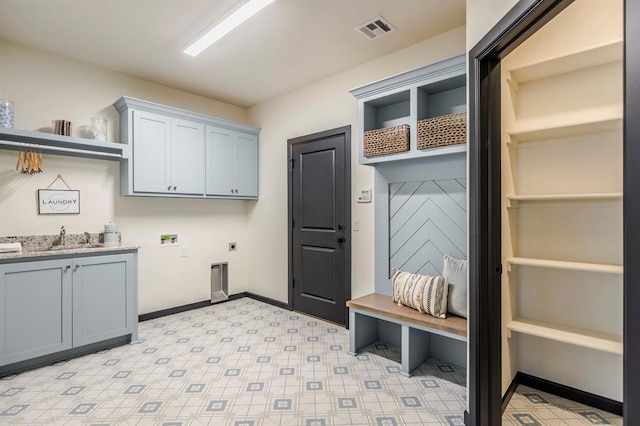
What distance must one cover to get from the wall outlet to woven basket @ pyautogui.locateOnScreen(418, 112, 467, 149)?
3.13m

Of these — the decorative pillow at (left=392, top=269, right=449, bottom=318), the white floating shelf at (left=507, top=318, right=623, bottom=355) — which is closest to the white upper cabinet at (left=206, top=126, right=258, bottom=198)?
the decorative pillow at (left=392, top=269, right=449, bottom=318)

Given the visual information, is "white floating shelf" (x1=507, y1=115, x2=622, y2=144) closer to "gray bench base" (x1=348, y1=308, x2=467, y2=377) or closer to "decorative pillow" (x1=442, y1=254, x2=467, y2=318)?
"decorative pillow" (x1=442, y1=254, x2=467, y2=318)

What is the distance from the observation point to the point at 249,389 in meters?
2.30

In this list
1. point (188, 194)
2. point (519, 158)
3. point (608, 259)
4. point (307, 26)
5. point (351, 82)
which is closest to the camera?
point (608, 259)

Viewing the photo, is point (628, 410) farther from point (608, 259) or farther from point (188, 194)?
point (188, 194)

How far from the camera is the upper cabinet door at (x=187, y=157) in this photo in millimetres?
3775

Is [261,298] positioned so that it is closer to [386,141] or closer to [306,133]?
[306,133]

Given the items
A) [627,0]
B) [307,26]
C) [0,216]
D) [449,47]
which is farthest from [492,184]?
[0,216]

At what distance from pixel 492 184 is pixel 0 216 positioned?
400 centimetres

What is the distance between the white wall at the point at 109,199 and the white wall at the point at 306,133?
0.43m

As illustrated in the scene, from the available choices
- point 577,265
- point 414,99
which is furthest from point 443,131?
point 577,265

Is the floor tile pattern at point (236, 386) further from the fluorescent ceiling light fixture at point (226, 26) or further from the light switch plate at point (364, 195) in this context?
the fluorescent ceiling light fixture at point (226, 26)

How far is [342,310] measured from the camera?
140 inches

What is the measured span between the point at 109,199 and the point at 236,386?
2.52 m
